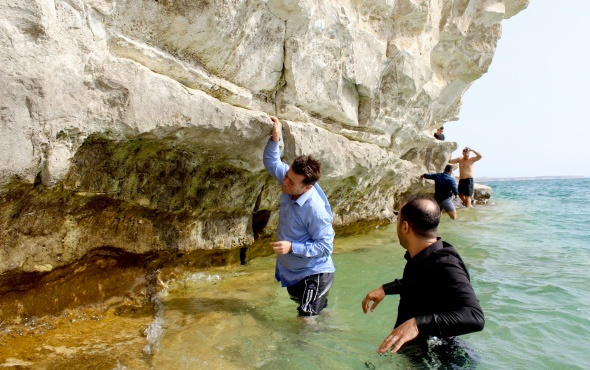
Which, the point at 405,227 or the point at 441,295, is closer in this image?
the point at 441,295

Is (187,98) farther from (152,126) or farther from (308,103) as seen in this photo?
(308,103)

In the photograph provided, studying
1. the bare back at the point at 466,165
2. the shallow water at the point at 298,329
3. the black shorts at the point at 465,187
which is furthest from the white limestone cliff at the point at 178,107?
the black shorts at the point at 465,187

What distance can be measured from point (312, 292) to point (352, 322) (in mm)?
670

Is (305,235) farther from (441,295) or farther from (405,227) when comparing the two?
(441,295)

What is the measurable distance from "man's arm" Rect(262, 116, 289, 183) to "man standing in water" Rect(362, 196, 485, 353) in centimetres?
177

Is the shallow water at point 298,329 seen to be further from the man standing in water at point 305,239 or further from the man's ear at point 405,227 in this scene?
the man's ear at point 405,227

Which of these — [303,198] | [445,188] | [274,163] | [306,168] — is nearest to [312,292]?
[303,198]

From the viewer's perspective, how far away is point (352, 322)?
3.87 metres

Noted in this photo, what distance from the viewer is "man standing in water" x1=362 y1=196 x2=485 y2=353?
6.47ft

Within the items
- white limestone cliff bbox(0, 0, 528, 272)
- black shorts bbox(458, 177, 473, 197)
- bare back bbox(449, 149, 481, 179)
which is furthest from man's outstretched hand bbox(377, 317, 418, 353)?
black shorts bbox(458, 177, 473, 197)

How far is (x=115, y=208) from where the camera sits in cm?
383

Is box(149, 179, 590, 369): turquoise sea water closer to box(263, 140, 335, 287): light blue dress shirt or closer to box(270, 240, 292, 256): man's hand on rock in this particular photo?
box(263, 140, 335, 287): light blue dress shirt

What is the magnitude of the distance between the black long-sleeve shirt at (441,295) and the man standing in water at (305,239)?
121 centimetres

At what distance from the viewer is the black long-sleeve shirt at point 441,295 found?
197 cm
